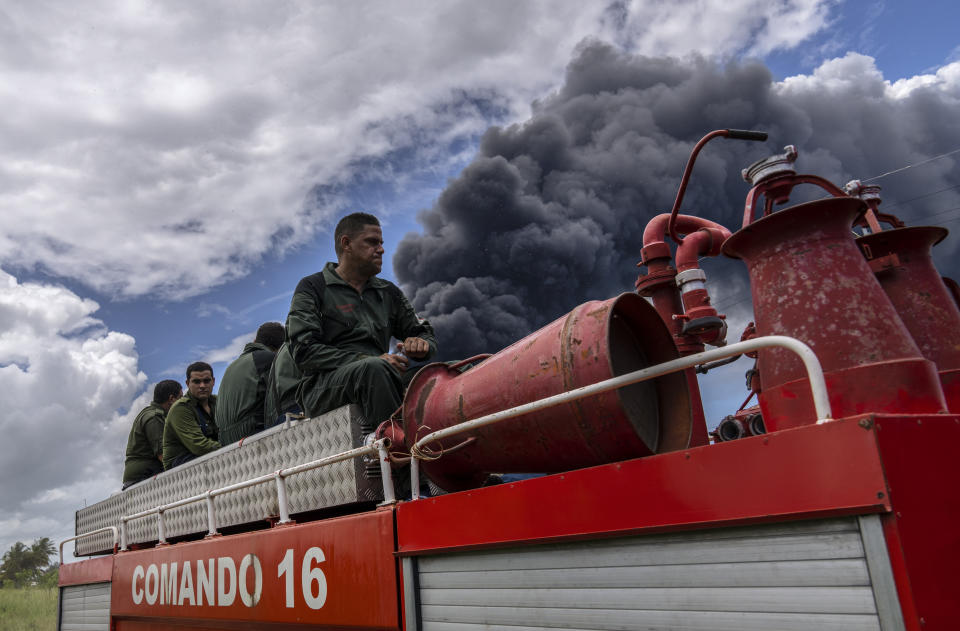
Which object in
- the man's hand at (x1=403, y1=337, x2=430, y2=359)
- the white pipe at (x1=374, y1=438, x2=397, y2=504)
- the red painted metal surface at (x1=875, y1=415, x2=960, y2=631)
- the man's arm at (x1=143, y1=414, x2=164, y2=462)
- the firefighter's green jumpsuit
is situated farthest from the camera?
the man's arm at (x1=143, y1=414, x2=164, y2=462)

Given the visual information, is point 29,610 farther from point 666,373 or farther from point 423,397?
point 666,373

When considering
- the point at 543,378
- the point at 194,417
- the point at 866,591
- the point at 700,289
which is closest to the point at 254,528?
the point at 194,417

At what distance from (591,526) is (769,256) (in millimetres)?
1136

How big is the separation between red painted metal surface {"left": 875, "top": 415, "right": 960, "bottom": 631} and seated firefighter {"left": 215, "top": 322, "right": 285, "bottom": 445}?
→ 4.75m

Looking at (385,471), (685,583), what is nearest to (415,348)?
(385,471)

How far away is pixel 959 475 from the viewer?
1677 millimetres

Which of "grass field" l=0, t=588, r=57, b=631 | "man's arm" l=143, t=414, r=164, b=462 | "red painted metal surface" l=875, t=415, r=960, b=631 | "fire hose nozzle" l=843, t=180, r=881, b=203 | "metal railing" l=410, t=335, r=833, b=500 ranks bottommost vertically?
A: "grass field" l=0, t=588, r=57, b=631

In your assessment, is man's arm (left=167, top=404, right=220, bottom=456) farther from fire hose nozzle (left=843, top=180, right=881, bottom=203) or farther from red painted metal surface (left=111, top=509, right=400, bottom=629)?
fire hose nozzle (left=843, top=180, right=881, bottom=203)

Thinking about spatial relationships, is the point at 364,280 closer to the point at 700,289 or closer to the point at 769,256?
the point at 700,289

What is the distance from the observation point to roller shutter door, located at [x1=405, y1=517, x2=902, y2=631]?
62.8 inches

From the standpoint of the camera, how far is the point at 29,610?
14.3 m

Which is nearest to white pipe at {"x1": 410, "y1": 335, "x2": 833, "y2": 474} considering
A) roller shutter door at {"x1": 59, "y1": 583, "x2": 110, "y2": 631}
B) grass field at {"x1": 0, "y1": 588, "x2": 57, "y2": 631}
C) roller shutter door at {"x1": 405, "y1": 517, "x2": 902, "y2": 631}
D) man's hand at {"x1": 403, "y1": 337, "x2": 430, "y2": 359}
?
roller shutter door at {"x1": 405, "y1": 517, "x2": 902, "y2": 631}

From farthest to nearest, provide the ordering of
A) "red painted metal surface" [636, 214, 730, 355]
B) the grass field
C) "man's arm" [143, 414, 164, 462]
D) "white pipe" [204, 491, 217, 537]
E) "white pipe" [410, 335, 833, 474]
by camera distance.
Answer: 1. the grass field
2. "man's arm" [143, 414, 164, 462]
3. "white pipe" [204, 491, 217, 537]
4. "red painted metal surface" [636, 214, 730, 355]
5. "white pipe" [410, 335, 833, 474]

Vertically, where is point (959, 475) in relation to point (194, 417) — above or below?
below
